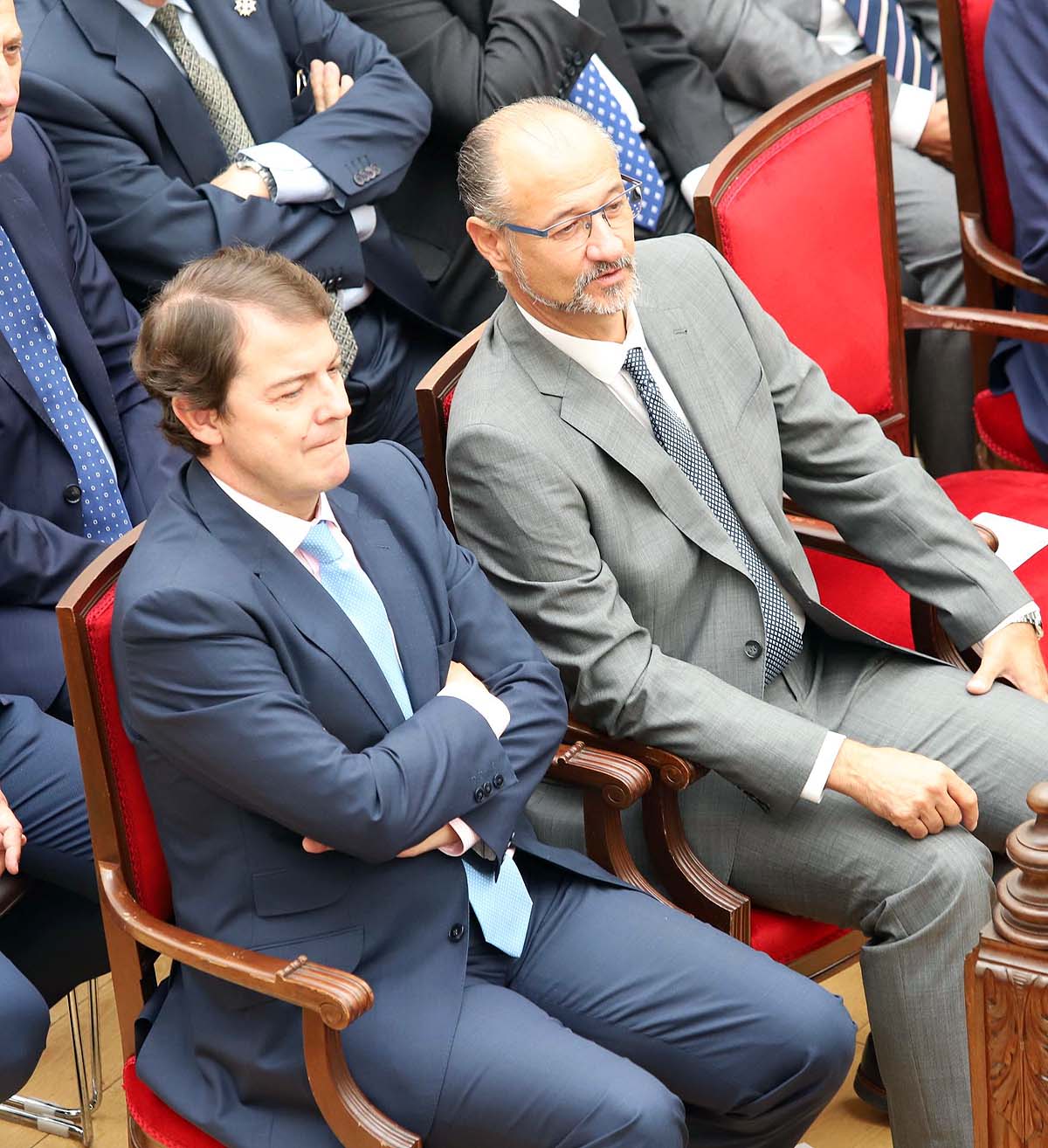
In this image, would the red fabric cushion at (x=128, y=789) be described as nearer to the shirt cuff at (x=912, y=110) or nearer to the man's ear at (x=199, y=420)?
the man's ear at (x=199, y=420)

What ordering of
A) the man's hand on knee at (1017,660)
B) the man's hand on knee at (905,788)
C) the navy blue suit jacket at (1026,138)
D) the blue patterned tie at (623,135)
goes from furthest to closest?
the blue patterned tie at (623,135) < the navy blue suit jacket at (1026,138) < the man's hand on knee at (1017,660) < the man's hand on knee at (905,788)

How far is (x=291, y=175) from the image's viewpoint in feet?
10.0

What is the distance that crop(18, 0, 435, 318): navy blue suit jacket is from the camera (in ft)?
9.51

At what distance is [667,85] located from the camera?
3809mm

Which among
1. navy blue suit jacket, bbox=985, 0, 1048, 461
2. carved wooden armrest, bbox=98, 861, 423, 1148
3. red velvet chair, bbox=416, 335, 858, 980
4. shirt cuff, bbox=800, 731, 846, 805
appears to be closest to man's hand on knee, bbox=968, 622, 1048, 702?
shirt cuff, bbox=800, 731, 846, 805

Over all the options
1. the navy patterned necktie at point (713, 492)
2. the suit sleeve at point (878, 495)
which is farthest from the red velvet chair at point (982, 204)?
the navy patterned necktie at point (713, 492)

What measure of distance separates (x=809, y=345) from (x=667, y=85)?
111 cm

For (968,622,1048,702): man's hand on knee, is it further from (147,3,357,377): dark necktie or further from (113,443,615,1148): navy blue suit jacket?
(147,3,357,377): dark necktie

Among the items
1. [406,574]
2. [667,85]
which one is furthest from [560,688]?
[667,85]

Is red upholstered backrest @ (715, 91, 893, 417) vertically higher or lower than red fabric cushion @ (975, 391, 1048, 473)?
higher

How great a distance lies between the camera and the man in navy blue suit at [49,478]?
2.35m

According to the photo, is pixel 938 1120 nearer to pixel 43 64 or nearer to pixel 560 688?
pixel 560 688

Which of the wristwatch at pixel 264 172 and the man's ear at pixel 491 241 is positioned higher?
the man's ear at pixel 491 241

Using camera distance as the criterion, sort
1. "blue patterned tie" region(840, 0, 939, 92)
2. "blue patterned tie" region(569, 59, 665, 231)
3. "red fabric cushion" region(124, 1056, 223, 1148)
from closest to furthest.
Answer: "red fabric cushion" region(124, 1056, 223, 1148)
"blue patterned tie" region(569, 59, 665, 231)
"blue patterned tie" region(840, 0, 939, 92)
